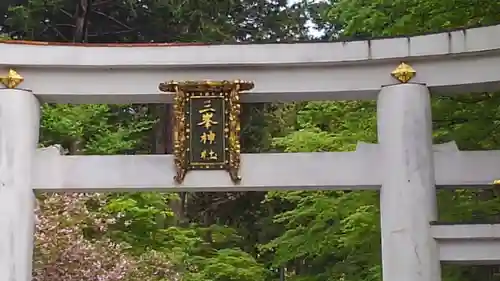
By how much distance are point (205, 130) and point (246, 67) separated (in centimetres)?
68

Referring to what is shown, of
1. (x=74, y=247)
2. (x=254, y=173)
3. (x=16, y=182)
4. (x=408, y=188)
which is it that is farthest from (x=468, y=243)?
(x=74, y=247)

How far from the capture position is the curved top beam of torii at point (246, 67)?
641 centimetres

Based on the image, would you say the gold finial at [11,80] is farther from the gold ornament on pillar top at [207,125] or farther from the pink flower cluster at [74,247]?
the pink flower cluster at [74,247]

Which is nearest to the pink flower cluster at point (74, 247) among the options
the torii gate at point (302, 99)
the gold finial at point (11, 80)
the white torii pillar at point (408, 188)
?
the torii gate at point (302, 99)

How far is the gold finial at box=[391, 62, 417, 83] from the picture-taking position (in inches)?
249

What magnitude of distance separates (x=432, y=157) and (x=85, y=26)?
11.0 metres

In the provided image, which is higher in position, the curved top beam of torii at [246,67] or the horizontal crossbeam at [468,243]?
the curved top beam of torii at [246,67]

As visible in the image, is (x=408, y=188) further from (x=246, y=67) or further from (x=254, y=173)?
(x=246, y=67)

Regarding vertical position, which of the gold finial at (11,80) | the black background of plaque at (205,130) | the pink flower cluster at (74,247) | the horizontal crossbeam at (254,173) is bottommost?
the pink flower cluster at (74,247)

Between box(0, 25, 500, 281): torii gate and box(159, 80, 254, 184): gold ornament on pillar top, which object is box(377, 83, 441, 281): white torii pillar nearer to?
box(0, 25, 500, 281): torii gate

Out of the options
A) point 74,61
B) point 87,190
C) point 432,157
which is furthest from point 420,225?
point 74,61

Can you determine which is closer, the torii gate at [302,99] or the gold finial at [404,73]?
the torii gate at [302,99]

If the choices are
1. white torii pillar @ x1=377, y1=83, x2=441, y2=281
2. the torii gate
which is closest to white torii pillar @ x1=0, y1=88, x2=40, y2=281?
the torii gate

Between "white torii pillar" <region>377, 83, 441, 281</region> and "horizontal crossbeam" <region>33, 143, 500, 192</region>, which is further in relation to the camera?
"horizontal crossbeam" <region>33, 143, 500, 192</region>
